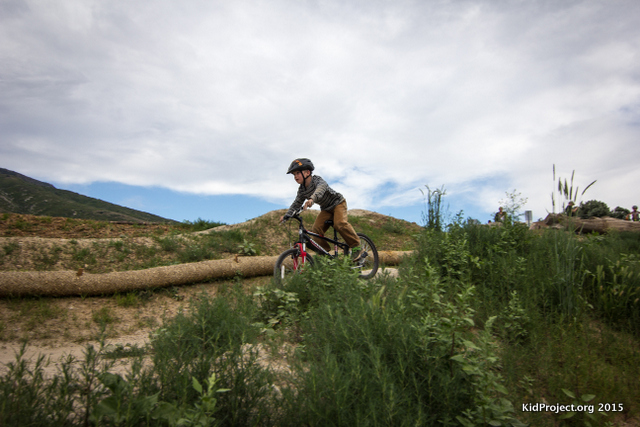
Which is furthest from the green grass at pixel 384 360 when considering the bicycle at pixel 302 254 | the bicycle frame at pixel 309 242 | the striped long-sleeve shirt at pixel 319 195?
the striped long-sleeve shirt at pixel 319 195

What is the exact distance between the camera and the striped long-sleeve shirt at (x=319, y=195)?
6065 millimetres

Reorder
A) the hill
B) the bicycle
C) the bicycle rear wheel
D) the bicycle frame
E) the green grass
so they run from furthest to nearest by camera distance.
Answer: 1. the hill
2. the bicycle rear wheel
3. the bicycle frame
4. the bicycle
5. the green grass

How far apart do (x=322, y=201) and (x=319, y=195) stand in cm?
79

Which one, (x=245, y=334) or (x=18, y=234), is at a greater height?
(x=18, y=234)

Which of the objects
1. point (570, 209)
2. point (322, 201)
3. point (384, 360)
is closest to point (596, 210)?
point (570, 209)

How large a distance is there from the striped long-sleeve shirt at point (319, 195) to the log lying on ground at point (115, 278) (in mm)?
1650

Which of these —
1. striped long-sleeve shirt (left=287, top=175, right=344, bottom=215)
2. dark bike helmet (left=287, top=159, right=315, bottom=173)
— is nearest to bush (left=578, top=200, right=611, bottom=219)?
striped long-sleeve shirt (left=287, top=175, right=344, bottom=215)

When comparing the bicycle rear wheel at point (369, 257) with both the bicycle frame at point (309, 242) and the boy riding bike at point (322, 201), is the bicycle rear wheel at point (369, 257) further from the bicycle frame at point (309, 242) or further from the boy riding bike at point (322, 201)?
the bicycle frame at point (309, 242)

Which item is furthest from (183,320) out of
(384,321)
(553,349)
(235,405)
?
(553,349)

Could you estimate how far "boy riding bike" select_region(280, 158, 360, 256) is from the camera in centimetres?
622

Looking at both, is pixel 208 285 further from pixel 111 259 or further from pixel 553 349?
pixel 553 349

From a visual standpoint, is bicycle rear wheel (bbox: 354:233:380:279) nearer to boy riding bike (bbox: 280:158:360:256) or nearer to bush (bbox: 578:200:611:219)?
boy riding bike (bbox: 280:158:360:256)

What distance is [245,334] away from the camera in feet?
8.29

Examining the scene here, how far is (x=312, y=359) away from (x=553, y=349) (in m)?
2.80
